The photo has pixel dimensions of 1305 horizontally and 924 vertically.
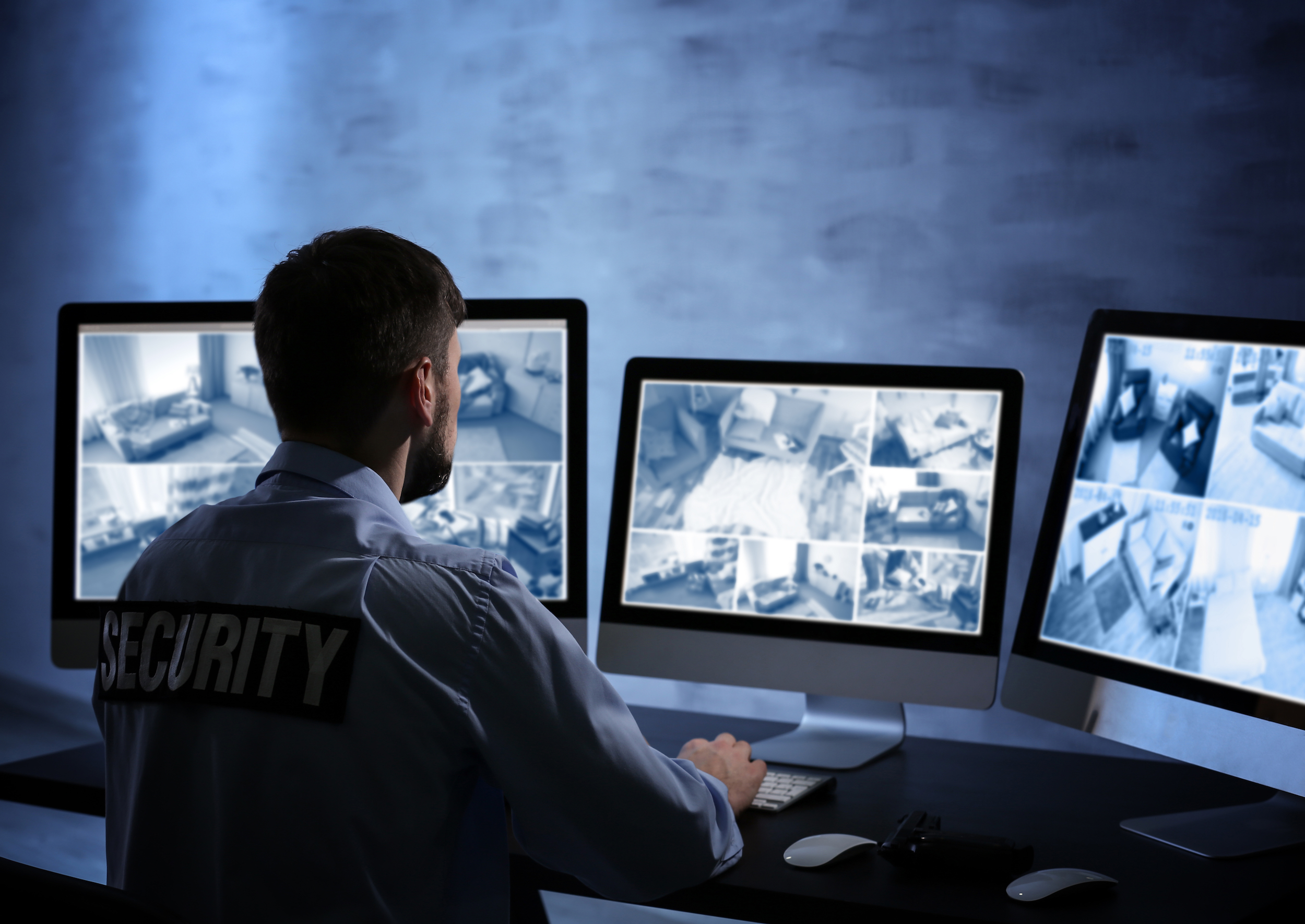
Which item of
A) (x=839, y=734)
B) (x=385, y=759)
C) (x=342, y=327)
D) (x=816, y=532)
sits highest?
(x=342, y=327)

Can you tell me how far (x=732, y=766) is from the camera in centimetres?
112

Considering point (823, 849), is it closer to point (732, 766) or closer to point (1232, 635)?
point (732, 766)

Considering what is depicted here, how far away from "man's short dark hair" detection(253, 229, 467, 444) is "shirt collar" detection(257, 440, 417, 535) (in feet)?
0.07

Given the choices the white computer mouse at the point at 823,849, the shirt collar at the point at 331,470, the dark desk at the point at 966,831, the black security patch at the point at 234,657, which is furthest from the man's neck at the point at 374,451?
the white computer mouse at the point at 823,849

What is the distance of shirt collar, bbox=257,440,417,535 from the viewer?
93 cm

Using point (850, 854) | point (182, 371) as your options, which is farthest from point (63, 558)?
point (850, 854)

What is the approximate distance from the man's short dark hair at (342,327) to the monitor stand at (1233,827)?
95 cm

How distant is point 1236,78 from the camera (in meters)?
1.74

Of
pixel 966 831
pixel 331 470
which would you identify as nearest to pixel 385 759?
pixel 331 470

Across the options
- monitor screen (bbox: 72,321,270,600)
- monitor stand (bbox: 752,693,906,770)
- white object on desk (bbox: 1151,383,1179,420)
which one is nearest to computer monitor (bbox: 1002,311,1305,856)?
white object on desk (bbox: 1151,383,1179,420)

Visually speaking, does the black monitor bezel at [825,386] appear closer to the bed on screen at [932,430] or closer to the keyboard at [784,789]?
the bed on screen at [932,430]

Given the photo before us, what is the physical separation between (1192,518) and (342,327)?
36.9 inches

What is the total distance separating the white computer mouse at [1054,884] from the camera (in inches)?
37.0

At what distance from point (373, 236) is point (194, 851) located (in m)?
0.55
